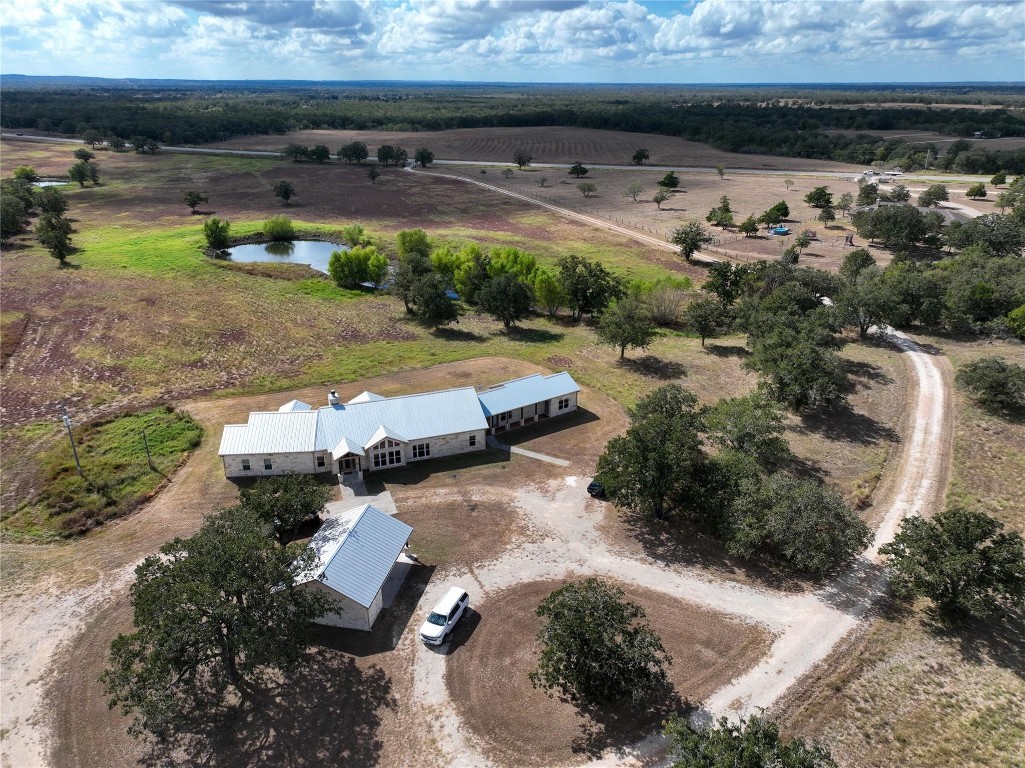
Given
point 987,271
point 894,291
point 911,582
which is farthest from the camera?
point 987,271

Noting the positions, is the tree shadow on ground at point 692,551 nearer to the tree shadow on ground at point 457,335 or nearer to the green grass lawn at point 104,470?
the green grass lawn at point 104,470

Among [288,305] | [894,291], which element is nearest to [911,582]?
[894,291]

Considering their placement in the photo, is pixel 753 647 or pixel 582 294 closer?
pixel 753 647

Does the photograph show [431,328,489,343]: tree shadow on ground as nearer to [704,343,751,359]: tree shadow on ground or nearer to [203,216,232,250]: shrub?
[704,343,751,359]: tree shadow on ground

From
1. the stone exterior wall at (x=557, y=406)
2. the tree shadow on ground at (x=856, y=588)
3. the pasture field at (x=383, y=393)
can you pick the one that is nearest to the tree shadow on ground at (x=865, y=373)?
the pasture field at (x=383, y=393)

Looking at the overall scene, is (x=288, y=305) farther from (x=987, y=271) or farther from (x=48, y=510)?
(x=987, y=271)

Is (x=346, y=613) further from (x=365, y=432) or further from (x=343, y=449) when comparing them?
(x=365, y=432)
